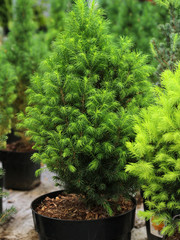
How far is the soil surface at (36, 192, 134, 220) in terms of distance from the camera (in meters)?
2.78

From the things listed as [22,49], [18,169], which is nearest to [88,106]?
[18,169]

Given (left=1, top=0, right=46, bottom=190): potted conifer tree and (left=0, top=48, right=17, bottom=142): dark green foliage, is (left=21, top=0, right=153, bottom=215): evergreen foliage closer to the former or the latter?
(left=0, top=48, right=17, bottom=142): dark green foliage

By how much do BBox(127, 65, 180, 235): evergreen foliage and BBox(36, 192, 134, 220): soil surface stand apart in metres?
0.60

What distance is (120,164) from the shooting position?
2.55 metres

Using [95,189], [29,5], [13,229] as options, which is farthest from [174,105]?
[29,5]

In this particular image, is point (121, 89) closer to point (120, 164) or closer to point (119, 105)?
point (119, 105)

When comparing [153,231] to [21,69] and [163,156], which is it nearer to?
[163,156]

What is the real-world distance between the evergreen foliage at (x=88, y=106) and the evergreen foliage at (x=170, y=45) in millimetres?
845

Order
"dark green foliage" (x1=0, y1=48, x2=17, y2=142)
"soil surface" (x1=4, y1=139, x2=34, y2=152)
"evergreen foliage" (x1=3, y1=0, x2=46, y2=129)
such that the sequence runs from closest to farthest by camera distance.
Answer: "dark green foliage" (x1=0, y1=48, x2=17, y2=142), "soil surface" (x1=4, y1=139, x2=34, y2=152), "evergreen foliage" (x1=3, y1=0, x2=46, y2=129)

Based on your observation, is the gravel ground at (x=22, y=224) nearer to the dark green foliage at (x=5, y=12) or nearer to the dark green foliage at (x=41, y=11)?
the dark green foliage at (x=5, y=12)

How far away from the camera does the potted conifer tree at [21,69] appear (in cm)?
455

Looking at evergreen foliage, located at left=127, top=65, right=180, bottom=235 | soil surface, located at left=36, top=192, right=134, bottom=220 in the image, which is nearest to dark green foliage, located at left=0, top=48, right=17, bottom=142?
soil surface, located at left=36, top=192, right=134, bottom=220

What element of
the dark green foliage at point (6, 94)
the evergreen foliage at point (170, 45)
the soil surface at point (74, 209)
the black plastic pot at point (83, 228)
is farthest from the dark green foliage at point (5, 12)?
the black plastic pot at point (83, 228)

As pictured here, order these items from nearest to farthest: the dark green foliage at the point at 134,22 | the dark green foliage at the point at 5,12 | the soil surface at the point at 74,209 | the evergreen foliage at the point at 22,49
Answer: the soil surface at the point at 74,209
the evergreen foliage at the point at 22,49
the dark green foliage at the point at 134,22
the dark green foliage at the point at 5,12
